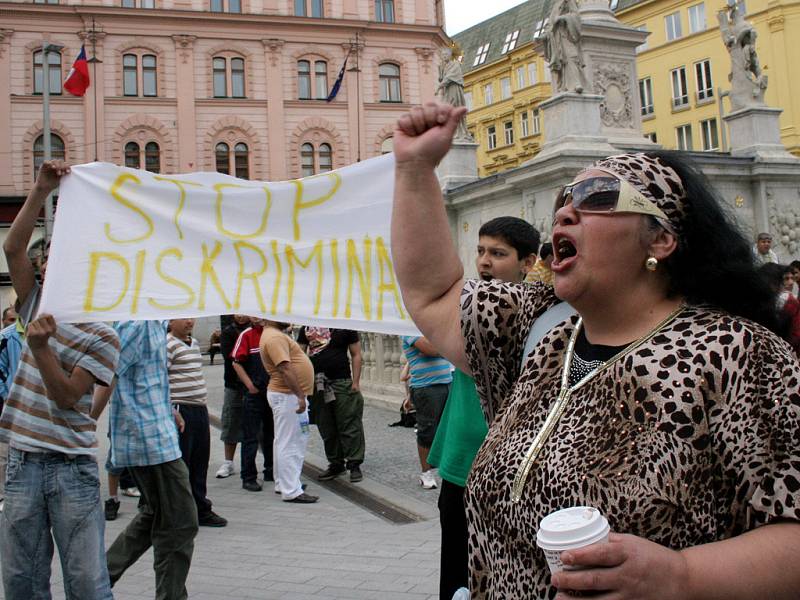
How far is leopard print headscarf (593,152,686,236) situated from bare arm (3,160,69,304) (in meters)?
2.77

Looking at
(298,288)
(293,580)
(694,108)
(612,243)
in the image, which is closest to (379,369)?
(293,580)

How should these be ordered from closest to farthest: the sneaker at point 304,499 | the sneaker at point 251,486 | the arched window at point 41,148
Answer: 1. the sneaker at point 304,499
2. the sneaker at point 251,486
3. the arched window at point 41,148

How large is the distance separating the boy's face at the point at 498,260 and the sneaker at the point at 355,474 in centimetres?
504

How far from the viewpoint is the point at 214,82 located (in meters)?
43.4

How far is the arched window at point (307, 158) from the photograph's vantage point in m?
44.2

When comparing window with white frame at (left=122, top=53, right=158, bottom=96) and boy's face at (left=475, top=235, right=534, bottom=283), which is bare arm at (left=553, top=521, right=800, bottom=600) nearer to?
boy's face at (left=475, top=235, right=534, bottom=283)

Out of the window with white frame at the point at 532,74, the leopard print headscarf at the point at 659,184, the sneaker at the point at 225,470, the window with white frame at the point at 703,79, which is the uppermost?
the window with white frame at the point at 532,74

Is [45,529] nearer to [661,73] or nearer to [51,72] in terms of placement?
[51,72]

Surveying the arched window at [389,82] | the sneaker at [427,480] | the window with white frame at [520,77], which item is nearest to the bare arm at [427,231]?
the sneaker at [427,480]

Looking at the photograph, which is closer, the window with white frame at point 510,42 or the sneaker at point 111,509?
the sneaker at point 111,509

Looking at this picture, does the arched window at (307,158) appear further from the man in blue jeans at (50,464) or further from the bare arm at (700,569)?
the bare arm at (700,569)

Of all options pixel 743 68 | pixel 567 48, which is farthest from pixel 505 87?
pixel 567 48

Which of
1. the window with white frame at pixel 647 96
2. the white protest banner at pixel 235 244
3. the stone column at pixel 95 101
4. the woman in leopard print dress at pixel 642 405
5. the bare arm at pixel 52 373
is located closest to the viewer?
the woman in leopard print dress at pixel 642 405

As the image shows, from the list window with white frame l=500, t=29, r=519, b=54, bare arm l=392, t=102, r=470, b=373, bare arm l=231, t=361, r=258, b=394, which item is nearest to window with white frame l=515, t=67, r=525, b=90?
window with white frame l=500, t=29, r=519, b=54
